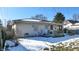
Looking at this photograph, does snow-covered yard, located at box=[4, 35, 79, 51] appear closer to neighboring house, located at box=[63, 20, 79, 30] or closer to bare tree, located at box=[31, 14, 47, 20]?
neighboring house, located at box=[63, 20, 79, 30]

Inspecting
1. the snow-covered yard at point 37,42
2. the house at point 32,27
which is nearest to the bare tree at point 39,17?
the house at point 32,27

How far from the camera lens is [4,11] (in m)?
3.50

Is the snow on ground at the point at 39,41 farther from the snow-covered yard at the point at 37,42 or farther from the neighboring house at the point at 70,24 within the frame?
the neighboring house at the point at 70,24

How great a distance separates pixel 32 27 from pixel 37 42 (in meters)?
0.21

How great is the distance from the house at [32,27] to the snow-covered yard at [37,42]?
0.07 meters

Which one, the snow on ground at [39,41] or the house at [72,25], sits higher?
the house at [72,25]

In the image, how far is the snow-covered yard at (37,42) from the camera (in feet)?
11.5

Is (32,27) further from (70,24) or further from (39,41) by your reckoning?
(70,24)

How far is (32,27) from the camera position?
3.50 meters

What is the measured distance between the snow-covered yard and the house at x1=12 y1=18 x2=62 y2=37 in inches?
2.6

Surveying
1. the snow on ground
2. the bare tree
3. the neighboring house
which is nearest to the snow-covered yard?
the snow on ground

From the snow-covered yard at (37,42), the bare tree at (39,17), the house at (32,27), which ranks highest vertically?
the bare tree at (39,17)
